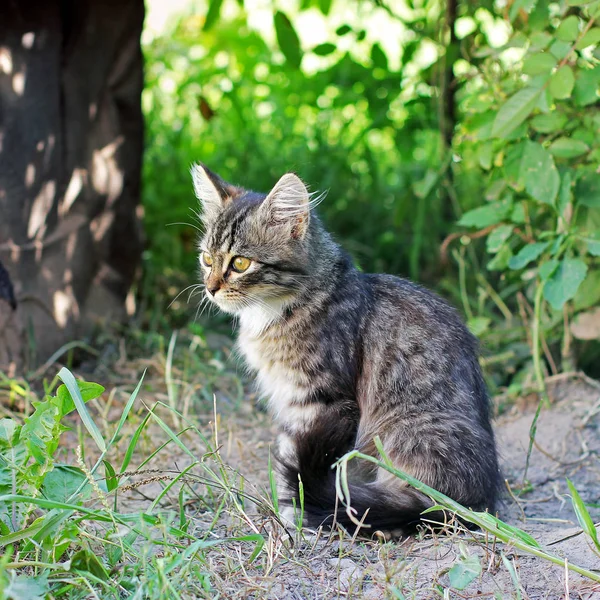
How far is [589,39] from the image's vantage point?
326 cm

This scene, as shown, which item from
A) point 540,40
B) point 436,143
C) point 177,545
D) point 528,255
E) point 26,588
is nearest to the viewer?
point 26,588

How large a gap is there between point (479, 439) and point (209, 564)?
1195mm

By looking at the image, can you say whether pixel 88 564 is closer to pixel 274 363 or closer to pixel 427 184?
pixel 274 363

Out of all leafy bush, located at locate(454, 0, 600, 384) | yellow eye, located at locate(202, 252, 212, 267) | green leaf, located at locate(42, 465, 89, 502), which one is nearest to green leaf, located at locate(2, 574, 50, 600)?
green leaf, located at locate(42, 465, 89, 502)

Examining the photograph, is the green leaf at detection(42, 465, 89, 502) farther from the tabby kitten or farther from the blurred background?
the blurred background

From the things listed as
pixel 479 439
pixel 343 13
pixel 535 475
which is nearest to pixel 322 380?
pixel 479 439

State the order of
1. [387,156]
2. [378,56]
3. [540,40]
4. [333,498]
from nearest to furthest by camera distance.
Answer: [333,498] → [540,40] → [378,56] → [387,156]

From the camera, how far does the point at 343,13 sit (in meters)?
6.38

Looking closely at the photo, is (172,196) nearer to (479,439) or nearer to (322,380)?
(322,380)

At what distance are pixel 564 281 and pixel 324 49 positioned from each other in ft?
7.58

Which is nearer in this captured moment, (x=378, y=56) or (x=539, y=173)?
(x=539, y=173)

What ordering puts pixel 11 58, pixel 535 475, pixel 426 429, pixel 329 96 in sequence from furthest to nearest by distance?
pixel 329 96
pixel 11 58
pixel 535 475
pixel 426 429

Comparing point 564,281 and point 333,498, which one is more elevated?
point 564,281

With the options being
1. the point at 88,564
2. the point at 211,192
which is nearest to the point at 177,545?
the point at 88,564
